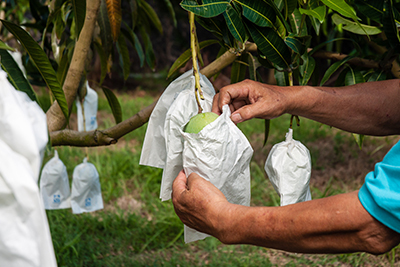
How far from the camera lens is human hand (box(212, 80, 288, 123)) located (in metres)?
0.84

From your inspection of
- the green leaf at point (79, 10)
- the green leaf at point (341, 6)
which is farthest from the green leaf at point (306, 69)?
the green leaf at point (79, 10)

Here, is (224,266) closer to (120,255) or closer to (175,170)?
(120,255)

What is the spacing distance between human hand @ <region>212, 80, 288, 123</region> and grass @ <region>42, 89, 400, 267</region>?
0.79 meters

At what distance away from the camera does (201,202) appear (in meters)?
0.71

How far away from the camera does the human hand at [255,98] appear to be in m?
0.84

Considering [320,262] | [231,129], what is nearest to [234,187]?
[231,129]

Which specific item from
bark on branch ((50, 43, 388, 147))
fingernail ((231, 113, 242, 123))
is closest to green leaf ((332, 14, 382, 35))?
bark on branch ((50, 43, 388, 147))

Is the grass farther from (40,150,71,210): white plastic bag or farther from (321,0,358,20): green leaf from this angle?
(321,0,358,20): green leaf

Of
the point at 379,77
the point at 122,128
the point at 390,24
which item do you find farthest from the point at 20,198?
the point at 379,77

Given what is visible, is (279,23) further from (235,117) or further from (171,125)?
(171,125)

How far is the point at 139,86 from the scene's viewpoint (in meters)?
5.54

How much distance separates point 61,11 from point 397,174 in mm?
1086

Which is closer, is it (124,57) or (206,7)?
(206,7)

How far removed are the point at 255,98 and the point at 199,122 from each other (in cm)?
21
